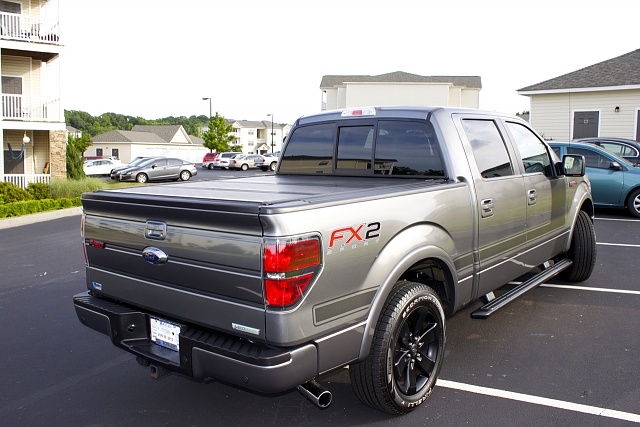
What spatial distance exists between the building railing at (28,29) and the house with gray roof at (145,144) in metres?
45.5

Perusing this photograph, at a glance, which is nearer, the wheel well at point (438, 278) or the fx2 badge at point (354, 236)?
the fx2 badge at point (354, 236)

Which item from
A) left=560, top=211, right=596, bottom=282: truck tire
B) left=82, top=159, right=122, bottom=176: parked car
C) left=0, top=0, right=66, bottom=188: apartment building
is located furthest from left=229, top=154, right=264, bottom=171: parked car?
left=560, top=211, right=596, bottom=282: truck tire

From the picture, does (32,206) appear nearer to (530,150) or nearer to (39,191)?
(39,191)

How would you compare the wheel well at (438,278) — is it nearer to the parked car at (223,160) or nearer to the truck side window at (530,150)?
the truck side window at (530,150)

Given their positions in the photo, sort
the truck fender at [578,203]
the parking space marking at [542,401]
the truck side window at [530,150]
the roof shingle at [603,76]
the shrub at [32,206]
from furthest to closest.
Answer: the roof shingle at [603,76] < the shrub at [32,206] < the truck fender at [578,203] < the truck side window at [530,150] < the parking space marking at [542,401]

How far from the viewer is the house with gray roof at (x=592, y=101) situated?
22.6m

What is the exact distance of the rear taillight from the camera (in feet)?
8.57

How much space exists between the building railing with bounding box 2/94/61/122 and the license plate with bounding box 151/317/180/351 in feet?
76.4

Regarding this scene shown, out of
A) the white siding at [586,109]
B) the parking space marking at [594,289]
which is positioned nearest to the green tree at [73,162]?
the white siding at [586,109]

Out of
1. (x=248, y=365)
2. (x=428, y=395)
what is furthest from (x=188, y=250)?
(x=428, y=395)

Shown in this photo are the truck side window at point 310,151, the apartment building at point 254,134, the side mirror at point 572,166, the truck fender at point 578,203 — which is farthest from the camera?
the apartment building at point 254,134

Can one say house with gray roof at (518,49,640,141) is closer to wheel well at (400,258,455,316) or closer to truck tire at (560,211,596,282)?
truck tire at (560,211,596,282)

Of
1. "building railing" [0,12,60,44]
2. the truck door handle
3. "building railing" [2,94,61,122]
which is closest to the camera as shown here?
the truck door handle

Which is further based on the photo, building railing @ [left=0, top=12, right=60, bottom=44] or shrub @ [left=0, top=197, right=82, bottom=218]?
building railing @ [left=0, top=12, right=60, bottom=44]
